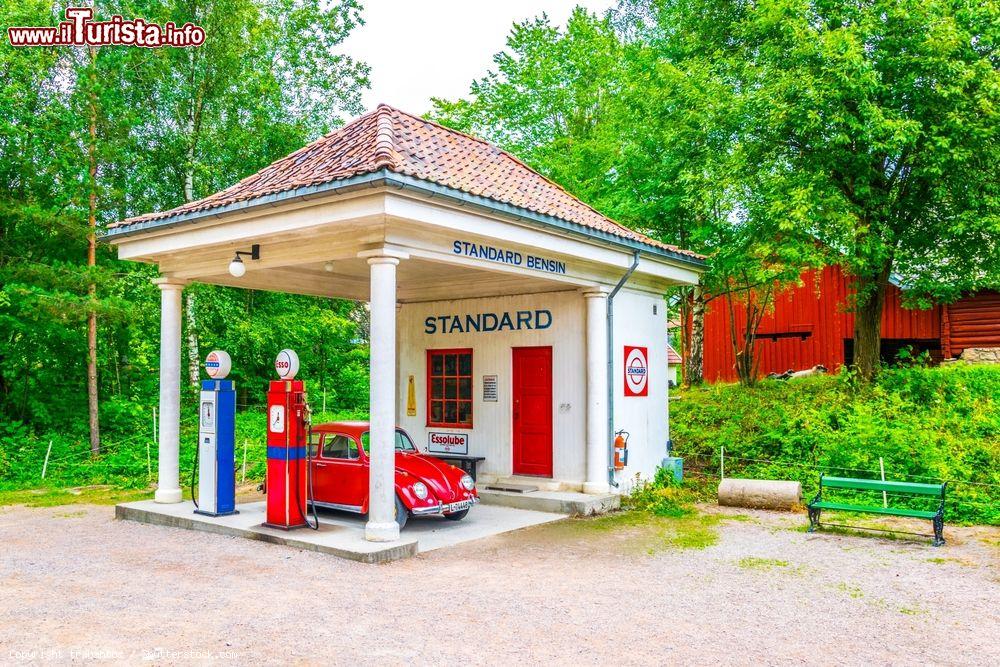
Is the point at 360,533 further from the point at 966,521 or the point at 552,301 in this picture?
the point at 966,521

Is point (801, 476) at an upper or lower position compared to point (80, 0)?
lower

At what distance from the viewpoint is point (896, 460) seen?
12695 millimetres

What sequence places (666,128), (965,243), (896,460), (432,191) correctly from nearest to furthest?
(432,191) < (896,460) < (965,243) < (666,128)

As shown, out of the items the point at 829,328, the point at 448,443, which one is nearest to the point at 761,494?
the point at 448,443

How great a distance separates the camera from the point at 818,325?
23.9 metres

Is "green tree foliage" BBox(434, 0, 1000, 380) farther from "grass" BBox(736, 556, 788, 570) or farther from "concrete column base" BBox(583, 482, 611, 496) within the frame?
"grass" BBox(736, 556, 788, 570)

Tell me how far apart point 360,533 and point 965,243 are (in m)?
11.8

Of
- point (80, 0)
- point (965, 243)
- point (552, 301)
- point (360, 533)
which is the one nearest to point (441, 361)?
point (552, 301)

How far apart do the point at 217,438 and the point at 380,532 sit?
9.50 ft

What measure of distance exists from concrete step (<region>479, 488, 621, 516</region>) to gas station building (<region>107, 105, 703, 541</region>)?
0.37m

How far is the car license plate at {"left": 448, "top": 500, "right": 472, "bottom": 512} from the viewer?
10.3 metres

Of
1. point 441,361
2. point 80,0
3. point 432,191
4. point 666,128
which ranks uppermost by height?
point 80,0

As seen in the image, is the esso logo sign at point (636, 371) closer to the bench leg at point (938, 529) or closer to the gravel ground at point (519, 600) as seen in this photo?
the gravel ground at point (519, 600)

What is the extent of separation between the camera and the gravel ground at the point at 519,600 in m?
5.77
